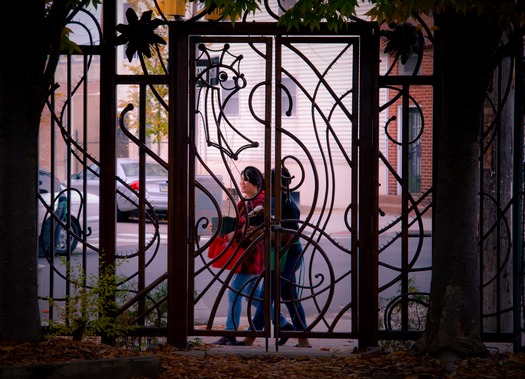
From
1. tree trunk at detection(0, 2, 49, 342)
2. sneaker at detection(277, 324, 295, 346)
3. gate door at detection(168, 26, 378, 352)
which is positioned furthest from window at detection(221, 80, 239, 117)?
sneaker at detection(277, 324, 295, 346)

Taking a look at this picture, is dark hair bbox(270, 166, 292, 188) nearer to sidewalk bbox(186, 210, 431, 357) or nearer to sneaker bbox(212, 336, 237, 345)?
sidewalk bbox(186, 210, 431, 357)

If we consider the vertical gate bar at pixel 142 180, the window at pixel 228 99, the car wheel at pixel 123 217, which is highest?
the window at pixel 228 99

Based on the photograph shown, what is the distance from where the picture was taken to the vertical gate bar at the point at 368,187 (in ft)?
23.0

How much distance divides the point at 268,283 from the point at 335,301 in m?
4.35

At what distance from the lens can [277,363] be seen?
690 centimetres

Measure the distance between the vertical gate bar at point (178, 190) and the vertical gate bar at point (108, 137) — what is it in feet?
1.68

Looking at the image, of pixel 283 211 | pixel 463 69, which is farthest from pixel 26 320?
pixel 463 69

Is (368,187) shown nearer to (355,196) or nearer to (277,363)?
(355,196)

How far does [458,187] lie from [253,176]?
1.89 metres

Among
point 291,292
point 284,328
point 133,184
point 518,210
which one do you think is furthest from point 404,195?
point 133,184

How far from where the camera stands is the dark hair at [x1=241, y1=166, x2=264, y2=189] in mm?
7300

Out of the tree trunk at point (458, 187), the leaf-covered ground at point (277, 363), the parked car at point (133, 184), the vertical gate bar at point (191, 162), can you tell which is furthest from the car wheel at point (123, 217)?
the tree trunk at point (458, 187)

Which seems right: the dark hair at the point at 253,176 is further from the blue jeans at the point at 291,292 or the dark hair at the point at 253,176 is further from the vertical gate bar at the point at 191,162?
the blue jeans at the point at 291,292

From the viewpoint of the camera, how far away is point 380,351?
7000 millimetres
